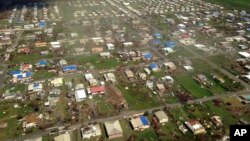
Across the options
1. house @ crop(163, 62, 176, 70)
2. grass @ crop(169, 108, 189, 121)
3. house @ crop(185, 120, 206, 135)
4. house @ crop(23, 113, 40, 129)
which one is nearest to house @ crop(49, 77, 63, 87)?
house @ crop(23, 113, 40, 129)

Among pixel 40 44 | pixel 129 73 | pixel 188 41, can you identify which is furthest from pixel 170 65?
pixel 40 44

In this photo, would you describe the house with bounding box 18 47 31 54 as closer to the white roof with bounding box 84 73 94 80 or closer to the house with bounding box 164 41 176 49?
the white roof with bounding box 84 73 94 80

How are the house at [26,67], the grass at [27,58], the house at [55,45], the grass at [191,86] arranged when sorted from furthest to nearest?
the house at [55,45]
the grass at [27,58]
the house at [26,67]
the grass at [191,86]

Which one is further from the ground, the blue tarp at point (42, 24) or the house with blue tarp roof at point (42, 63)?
the house with blue tarp roof at point (42, 63)

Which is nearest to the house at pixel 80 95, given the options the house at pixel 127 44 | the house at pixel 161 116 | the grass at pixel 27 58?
the house at pixel 161 116

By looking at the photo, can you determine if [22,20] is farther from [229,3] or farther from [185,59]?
[229,3]

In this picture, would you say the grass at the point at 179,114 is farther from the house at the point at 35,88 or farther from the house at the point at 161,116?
the house at the point at 35,88
